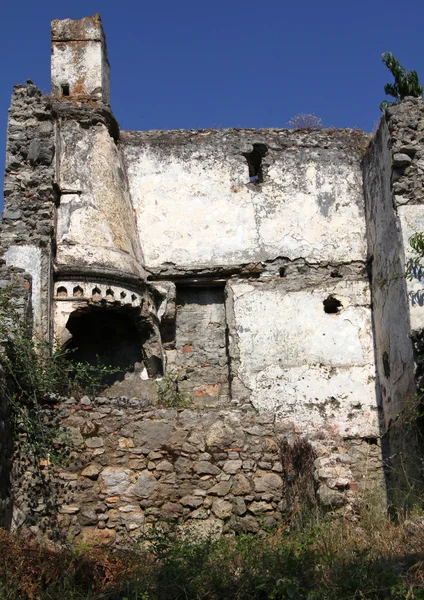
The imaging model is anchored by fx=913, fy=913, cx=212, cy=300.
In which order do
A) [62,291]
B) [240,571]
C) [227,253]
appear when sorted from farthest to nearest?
[227,253] < [62,291] < [240,571]

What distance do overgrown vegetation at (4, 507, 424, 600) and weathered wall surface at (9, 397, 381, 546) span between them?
1.17 metres

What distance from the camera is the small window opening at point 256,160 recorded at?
44.4 ft

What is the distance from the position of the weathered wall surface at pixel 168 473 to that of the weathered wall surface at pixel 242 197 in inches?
150

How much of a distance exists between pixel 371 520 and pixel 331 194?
6.31 meters

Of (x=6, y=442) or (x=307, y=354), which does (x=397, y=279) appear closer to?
(x=307, y=354)

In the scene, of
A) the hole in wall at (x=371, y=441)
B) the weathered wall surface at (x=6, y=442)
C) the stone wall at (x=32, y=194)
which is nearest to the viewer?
the weathered wall surface at (x=6, y=442)

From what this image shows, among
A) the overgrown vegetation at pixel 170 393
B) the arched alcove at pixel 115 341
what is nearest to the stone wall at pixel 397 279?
the overgrown vegetation at pixel 170 393

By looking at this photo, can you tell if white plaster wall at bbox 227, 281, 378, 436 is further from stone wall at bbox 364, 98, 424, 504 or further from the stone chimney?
the stone chimney

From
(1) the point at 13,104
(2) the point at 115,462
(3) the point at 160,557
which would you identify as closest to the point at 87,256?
(1) the point at 13,104

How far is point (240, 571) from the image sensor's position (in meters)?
7.12

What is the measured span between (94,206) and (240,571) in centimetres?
642

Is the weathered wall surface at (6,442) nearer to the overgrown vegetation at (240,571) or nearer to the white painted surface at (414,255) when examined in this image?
the overgrown vegetation at (240,571)

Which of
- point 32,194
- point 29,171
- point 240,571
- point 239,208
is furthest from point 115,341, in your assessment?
point 240,571

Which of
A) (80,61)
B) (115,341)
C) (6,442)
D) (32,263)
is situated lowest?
(6,442)
